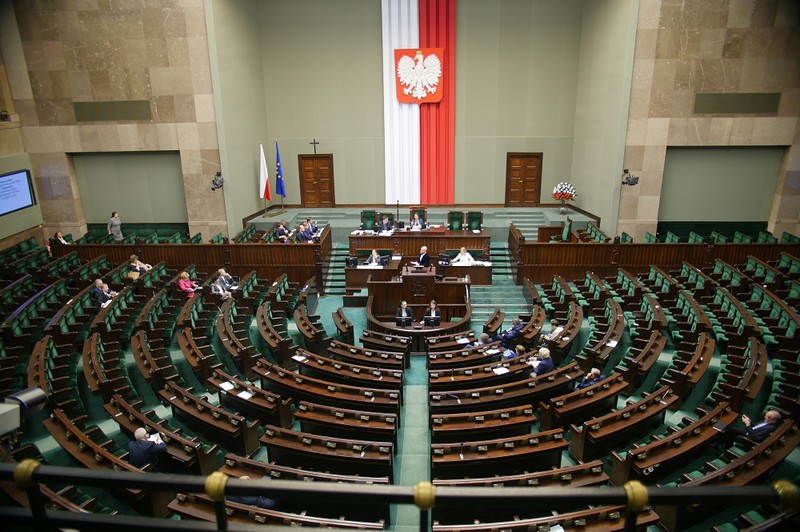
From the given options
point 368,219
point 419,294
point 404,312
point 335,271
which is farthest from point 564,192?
point 404,312

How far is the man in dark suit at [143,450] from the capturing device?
573cm

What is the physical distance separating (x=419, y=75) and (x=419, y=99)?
2.57 feet

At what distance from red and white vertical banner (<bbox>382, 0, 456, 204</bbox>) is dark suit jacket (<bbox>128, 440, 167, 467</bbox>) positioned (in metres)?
14.1

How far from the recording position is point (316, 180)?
743 inches

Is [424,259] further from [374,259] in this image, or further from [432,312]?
[432,312]

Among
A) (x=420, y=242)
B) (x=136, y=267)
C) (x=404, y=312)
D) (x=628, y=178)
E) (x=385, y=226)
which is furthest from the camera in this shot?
(x=628, y=178)

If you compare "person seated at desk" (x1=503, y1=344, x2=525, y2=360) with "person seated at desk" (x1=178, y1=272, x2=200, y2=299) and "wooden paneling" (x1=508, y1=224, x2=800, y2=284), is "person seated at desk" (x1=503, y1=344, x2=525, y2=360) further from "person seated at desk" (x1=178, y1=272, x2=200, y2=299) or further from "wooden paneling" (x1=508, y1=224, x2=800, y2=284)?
"person seated at desk" (x1=178, y1=272, x2=200, y2=299)

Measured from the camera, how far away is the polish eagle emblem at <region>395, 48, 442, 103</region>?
1742cm

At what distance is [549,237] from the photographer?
597 inches

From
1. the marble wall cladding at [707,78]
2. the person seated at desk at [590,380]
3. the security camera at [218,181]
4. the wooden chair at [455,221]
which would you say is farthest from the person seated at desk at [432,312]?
the security camera at [218,181]

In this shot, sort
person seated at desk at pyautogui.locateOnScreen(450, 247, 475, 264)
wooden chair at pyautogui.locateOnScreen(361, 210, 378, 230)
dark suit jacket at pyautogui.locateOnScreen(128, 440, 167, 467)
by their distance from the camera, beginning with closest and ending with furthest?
dark suit jacket at pyautogui.locateOnScreen(128, 440, 167, 467), person seated at desk at pyautogui.locateOnScreen(450, 247, 475, 264), wooden chair at pyautogui.locateOnScreen(361, 210, 378, 230)

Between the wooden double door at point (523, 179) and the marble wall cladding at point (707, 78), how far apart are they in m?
3.72

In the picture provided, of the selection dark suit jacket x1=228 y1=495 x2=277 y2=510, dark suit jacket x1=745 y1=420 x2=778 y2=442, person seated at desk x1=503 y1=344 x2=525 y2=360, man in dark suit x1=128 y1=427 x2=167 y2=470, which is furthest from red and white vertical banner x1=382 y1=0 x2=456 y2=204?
dark suit jacket x1=228 y1=495 x2=277 y2=510

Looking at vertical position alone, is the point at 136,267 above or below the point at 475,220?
below
